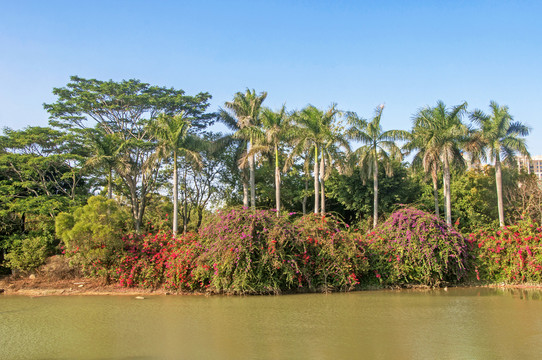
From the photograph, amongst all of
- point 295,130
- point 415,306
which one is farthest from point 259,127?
point 415,306

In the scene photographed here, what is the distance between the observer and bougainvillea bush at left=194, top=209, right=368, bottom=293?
16.1 m

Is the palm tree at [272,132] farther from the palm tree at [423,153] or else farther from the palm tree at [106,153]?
the palm tree at [106,153]

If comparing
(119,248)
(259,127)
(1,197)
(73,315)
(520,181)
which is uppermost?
(259,127)

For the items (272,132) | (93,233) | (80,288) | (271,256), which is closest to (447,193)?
(272,132)

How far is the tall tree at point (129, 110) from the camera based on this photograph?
30375 millimetres

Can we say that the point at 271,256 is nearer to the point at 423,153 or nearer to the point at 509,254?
the point at 509,254

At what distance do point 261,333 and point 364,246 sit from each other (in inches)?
340

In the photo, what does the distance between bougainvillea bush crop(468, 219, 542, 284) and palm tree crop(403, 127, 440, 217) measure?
25.3ft

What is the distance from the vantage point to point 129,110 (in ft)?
106

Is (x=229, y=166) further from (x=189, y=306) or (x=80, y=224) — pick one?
(x=189, y=306)

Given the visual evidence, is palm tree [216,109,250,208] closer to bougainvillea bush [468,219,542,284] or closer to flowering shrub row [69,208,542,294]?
flowering shrub row [69,208,542,294]

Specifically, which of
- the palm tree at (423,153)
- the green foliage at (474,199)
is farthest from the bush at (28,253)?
the green foliage at (474,199)

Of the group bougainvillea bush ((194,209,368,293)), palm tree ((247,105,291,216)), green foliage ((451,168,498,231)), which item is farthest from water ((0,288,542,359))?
green foliage ((451,168,498,231))

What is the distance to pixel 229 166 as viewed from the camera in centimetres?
3403
